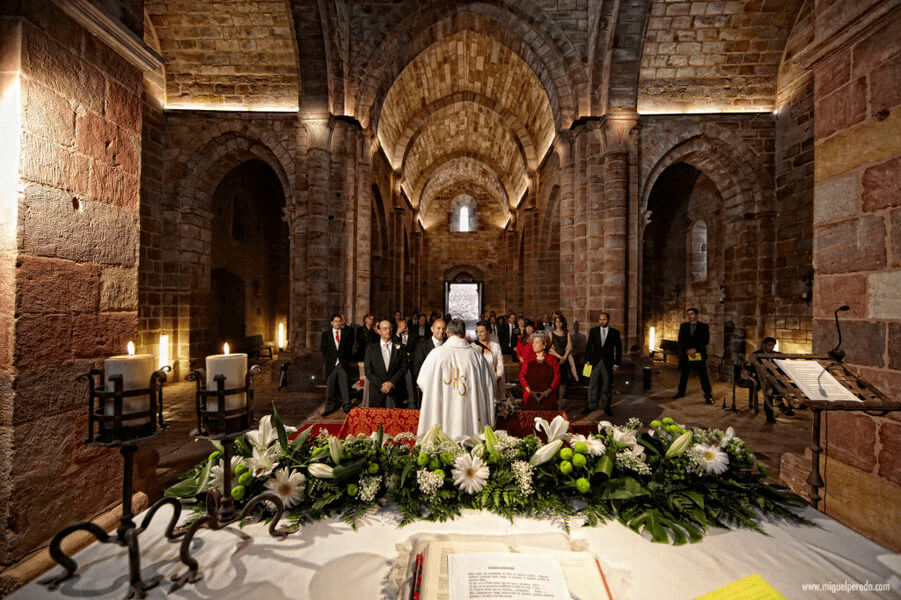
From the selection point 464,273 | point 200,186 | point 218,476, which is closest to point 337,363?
point 218,476

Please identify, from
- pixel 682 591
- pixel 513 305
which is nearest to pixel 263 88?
pixel 682 591

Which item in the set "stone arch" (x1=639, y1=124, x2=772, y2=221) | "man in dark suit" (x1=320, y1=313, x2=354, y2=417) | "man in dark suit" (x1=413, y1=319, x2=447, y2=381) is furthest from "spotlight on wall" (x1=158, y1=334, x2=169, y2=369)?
"stone arch" (x1=639, y1=124, x2=772, y2=221)

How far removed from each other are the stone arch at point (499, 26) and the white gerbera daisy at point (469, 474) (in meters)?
8.08

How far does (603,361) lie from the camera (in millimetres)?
6109

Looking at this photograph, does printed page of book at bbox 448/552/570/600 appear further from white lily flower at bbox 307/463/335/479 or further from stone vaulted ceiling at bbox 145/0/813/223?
stone vaulted ceiling at bbox 145/0/813/223

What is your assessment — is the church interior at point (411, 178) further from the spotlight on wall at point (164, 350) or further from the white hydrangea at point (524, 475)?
the white hydrangea at point (524, 475)

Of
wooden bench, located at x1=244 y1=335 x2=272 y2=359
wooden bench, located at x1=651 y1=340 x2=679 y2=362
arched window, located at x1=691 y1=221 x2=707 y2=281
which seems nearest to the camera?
arched window, located at x1=691 y1=221 x2=707 y2=281

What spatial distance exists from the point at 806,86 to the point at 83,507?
38.2 feet

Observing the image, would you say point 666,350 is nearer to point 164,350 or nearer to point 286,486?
point 286,486

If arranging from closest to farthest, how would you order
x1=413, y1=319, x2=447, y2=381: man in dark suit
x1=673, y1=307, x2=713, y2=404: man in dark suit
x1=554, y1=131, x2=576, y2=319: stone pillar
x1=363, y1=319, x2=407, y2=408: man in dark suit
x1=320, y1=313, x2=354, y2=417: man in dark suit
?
1. x1=363, y1=319, x2=407, y2=408: man in dark suit
2. x1=413, y1=319, x2=447, y2=381: man in dark suit
3. x1=320, y1=313, x2=354, y2=417: man in dark suit
4. x1=673, y1=307, x2=713, y2=404: man in dark suit
5. x1=554, y1=131, x2=576, y2=319: stone pillar

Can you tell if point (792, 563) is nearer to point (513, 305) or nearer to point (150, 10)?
point (150, 10)

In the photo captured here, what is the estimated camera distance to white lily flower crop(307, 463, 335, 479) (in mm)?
1679

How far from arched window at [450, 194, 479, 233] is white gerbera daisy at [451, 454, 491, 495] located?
20.4m

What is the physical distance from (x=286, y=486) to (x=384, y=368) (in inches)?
128
